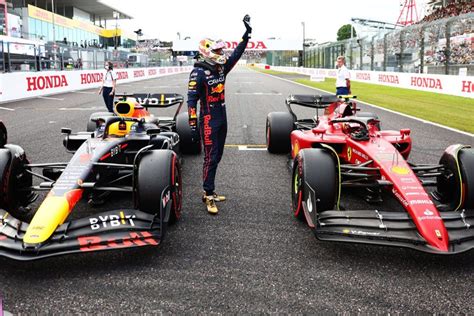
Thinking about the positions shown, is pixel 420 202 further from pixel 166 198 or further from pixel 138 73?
pixel 138 73

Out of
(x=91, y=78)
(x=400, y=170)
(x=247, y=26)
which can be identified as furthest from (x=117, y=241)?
(x=91, y=78)

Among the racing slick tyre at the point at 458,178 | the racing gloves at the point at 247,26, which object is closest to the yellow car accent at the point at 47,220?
the racing gloves at the point at 247,26

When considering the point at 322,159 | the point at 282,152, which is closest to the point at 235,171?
the point at 282,152

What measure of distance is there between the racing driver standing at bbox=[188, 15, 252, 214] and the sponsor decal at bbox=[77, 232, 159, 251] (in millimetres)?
1416

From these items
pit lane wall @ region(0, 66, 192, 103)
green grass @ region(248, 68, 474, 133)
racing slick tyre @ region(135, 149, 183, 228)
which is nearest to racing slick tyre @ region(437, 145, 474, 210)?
racing slick tyre @ region(135, 149, 183, 228)

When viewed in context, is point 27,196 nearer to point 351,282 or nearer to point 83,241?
point 83,241

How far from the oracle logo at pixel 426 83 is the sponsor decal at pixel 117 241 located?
1899 centimetres

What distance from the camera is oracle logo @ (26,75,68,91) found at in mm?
19938

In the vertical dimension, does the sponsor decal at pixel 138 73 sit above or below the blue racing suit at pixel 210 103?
above

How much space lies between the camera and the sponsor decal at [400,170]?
4328mm

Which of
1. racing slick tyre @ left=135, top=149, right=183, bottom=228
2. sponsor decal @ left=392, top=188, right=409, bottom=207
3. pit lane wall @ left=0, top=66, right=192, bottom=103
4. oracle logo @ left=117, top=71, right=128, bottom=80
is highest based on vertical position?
oracle logo @ left=117, top=71, right=128, bottom=80

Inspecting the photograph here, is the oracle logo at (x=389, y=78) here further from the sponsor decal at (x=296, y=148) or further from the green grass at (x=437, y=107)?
the sponsor decal at (x=296, y=148)

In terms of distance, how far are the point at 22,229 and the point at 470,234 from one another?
11.3ft

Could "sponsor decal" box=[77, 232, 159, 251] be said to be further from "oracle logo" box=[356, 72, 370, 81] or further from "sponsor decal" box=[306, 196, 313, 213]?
"oracle logo" box=[356, 72, 370, 81]
